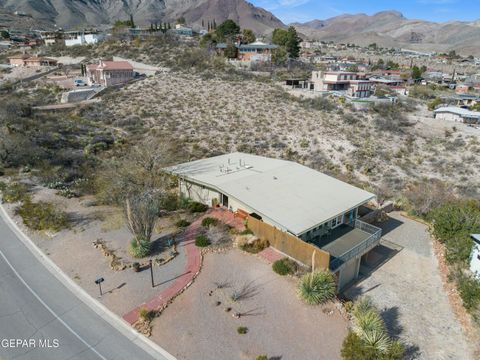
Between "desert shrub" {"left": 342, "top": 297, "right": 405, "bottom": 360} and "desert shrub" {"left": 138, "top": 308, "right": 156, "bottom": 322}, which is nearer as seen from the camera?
"desert shrub" {"left": 342, "top": 297, "right": 405, "bottom": 360}

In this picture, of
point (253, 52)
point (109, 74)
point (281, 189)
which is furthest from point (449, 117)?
point (109, 74)

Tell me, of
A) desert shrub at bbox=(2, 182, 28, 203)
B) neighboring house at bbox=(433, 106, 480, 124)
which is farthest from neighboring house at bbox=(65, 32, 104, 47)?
neighboring house at bbox=(433, 106, 480, 124)

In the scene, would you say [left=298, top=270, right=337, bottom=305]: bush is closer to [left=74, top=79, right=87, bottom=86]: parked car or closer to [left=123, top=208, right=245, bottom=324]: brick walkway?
[left=123, top=208, right=245, bottom=324]: brick walkway

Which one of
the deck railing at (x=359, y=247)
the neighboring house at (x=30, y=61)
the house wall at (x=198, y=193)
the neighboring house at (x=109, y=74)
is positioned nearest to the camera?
the deck railing at (x=359, y=247)

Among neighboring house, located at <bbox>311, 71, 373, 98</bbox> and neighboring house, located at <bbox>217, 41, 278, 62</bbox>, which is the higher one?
neighboring house, located at <bbox>217, 41, 278, 62</bbox>

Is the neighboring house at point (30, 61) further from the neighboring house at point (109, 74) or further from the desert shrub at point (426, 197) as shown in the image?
the desert shrub at point (426, 197)

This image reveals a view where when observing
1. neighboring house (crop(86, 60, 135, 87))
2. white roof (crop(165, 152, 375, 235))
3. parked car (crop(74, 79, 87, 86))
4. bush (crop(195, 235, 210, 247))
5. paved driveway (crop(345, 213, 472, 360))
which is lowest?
paved driveway (crop(345, 213, 472, 360))

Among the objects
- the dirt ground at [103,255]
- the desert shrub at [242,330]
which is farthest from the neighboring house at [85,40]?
the desert shrub at [242,330]

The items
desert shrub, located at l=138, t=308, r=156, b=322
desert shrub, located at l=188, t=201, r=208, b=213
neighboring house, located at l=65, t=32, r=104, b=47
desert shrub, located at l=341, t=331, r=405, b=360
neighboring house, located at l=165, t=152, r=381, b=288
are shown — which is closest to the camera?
desert shrub, located at l=341, t=331, r=405, b=360
